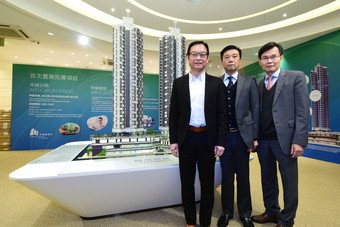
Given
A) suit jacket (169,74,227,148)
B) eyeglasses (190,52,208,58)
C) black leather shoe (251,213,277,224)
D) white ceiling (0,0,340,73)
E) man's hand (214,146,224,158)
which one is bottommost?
black leather shoe (251,213,277,224)

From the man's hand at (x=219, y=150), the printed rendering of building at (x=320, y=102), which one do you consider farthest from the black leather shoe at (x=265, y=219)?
the printed rendering of building at (x=320, y=102)

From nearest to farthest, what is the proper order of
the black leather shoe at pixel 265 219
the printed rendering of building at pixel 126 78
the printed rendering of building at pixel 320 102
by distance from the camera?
1. the black leather shoe at pixel 265 219
2. the printed rendering of building at pixel 126 78
3. the printed rendering of building at pixel 320 102

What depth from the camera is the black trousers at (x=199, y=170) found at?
1742 mm

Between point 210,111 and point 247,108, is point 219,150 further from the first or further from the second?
point 247,108

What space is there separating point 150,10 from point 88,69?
443 centimetres

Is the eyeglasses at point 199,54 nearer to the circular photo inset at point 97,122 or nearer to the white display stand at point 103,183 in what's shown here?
the white display stand at point 103,183

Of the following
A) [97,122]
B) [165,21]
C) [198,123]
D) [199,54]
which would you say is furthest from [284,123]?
[97,122]

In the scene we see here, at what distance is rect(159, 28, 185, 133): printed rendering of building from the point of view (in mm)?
3648

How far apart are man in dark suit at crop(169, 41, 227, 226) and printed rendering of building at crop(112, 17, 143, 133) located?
61.0 inches

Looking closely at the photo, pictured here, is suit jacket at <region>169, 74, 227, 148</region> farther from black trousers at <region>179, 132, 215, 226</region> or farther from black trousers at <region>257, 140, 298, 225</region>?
black trousers at <region>257, 140, 298, 225</region>

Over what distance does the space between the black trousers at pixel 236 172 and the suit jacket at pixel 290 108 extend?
0.35 meters

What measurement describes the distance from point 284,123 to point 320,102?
4536 mm

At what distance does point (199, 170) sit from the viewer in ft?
5.91

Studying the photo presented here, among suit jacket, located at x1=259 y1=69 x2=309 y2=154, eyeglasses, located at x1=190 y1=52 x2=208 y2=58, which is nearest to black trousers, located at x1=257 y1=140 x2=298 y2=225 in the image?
suit jacket, located at x1=259 y1=69 x2=309 y2=154
